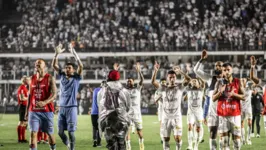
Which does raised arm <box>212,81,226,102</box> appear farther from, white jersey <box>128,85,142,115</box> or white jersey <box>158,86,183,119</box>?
white jersey <box>128,85,142,115</box>

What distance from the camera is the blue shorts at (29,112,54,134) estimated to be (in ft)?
50.5

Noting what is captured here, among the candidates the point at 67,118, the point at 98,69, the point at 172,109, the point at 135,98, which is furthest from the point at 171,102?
the point at 98,69

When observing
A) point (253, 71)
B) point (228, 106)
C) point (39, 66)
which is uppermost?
point (39, 66)

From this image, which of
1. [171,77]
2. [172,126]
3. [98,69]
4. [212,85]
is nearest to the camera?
[171,77]

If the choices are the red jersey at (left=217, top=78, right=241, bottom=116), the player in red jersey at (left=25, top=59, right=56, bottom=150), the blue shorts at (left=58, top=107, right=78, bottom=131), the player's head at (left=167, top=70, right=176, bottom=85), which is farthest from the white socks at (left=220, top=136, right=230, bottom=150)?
the player in red jersey at (left=25, top=59, right=56, bottom=150)

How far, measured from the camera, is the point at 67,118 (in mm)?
16516

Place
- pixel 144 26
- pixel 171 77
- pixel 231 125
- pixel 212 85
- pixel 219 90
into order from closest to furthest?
pixel 219 90 < pixel 231 125 < pixel 171 77 < pixel 212 85 < pixel 144 26

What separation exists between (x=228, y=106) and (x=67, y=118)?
451 cm

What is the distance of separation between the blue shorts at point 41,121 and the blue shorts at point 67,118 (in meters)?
0.87

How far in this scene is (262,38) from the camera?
181 ft

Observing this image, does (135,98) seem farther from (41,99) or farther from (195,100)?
(41,99)

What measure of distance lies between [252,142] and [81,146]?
6521 mm

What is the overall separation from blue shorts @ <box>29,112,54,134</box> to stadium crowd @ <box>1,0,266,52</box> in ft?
135

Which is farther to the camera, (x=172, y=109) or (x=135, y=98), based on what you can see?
(x=135, y=98)
